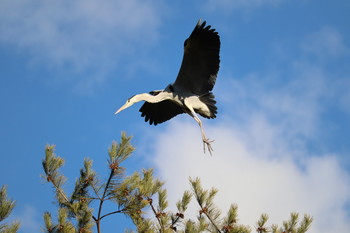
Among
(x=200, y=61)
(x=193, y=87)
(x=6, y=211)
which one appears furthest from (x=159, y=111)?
(x=6, y=211)

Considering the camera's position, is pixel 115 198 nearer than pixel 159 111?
Yes

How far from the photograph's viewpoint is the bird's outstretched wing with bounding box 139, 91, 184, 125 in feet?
21.7

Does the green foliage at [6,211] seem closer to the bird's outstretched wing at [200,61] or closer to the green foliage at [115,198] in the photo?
the green foliage at [115,198]

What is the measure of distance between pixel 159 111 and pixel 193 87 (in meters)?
0.66

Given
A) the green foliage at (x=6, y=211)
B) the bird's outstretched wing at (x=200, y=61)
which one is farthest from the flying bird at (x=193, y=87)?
the green foliage at (x=6, y=211)

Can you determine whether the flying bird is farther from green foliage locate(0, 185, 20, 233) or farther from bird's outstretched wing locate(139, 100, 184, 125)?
green foliage locate(0, 185, 20, 233)

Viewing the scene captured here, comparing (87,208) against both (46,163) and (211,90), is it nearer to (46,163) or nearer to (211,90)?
(46,163)

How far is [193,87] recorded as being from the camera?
6199mm

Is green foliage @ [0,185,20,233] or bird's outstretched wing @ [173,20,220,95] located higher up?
bird's outstretched wing @ [173,20,220,95]

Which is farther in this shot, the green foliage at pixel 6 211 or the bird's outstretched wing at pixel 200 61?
the bird's outstretched wing at pixel 200 61

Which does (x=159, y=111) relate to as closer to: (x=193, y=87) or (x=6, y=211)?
(x=193, y=87)

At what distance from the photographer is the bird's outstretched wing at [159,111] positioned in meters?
6.61

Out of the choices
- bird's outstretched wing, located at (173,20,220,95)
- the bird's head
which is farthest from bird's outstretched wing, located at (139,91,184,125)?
the bird's head

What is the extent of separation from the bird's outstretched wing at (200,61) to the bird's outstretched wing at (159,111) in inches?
18.8
